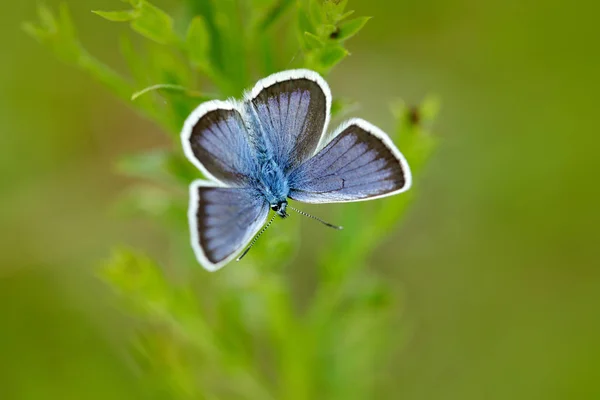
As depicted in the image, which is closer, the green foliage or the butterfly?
the butterfly

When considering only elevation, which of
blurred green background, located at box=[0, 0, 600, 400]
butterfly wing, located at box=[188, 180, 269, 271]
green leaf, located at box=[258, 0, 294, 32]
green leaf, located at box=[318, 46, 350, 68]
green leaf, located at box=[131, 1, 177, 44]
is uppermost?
blurred green background, located at box=[0, 0, 600, 400]

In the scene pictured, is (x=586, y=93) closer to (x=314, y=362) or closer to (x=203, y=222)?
(x=314, y=362)

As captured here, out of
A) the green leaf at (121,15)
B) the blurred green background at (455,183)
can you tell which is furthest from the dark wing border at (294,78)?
the blurred green background at (455,183)

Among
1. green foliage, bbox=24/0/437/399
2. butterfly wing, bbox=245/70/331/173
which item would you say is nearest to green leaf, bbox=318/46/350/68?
green foliage, bbox=24/0/437/399

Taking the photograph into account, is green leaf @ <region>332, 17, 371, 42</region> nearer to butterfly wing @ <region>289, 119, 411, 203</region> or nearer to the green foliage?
the green foliage

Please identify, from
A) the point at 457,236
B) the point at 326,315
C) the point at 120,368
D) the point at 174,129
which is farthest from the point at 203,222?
the point at 457,236

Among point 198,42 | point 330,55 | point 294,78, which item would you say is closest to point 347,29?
point 330,55
